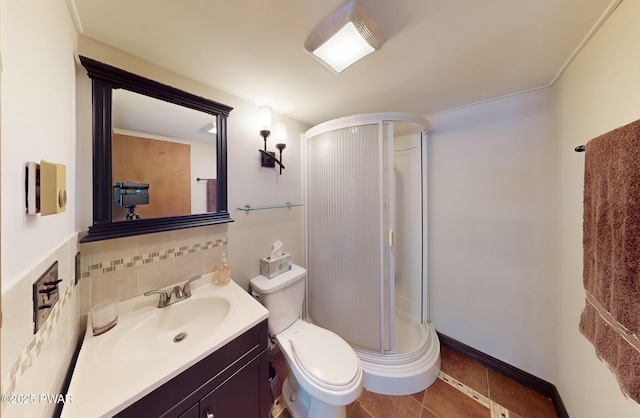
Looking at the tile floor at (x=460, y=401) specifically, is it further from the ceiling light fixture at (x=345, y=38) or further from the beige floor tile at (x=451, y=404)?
the ceiling light fixture at (x=345, y=38)

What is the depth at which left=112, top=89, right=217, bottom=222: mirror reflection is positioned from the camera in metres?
0.97

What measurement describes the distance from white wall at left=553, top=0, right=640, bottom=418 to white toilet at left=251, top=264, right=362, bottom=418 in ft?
3.49

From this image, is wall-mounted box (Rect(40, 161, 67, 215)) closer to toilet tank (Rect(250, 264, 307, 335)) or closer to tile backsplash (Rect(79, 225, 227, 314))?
tile backsplash (Rect(79, 225, 227, 314))

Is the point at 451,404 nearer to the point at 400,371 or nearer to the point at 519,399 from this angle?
the point at 400,371

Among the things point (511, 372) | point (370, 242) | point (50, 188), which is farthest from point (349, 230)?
point (511, 372)

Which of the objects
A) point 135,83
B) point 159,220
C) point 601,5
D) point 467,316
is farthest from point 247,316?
point 601,5

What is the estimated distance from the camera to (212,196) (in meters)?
1.26

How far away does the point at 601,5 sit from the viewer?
76 cm

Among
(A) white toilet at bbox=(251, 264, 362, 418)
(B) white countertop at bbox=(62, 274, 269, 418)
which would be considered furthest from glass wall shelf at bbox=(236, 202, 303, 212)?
(B) white countertop at bbox=(62, 274, 269, 418)

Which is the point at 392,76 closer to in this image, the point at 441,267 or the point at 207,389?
the point at 441,267

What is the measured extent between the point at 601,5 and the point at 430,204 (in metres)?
1.26

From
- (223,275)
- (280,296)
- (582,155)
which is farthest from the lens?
(280,296)

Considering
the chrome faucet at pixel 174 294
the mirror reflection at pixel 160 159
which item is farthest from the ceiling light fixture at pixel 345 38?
the chrome faucet at pixel 174 294

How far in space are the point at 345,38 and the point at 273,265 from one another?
1.39 meters
